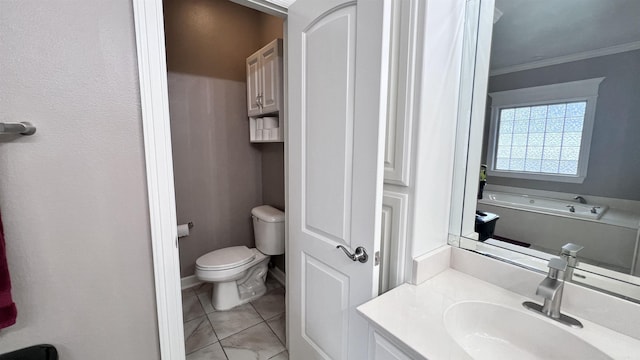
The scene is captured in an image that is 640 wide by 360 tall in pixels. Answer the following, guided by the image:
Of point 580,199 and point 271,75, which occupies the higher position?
point 271,75

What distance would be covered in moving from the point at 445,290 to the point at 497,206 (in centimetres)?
44

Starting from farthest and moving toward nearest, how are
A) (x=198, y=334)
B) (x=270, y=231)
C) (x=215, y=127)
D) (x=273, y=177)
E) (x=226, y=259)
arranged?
1. (x=273, y=177)
2. (x=215, y=127)
3. (x=270, y=231)
4. (x=226, y=259)
5. (x=198, y=334)

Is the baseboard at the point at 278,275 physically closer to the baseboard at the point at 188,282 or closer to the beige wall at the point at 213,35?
the baseboard at the point at 188,282

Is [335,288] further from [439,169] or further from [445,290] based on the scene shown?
[439,169]

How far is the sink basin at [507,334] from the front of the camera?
814 mm

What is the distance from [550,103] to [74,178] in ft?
5.75

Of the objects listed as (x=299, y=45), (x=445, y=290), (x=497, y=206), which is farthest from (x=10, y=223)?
(x=497, y=206)

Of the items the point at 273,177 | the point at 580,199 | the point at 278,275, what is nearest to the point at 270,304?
the point at 278,275

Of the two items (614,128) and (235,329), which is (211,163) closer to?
(235,329)

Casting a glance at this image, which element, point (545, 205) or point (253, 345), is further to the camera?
point (253, 345)


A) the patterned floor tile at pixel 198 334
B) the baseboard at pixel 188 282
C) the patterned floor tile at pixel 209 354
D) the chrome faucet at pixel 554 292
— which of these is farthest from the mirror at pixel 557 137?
the baseboard at pixel 188 282

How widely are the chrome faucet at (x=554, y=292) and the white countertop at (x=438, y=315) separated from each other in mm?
27

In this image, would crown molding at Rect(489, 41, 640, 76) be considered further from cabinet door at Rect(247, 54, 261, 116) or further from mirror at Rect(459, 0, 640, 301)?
cabinet door at Rect(247, 54, 261, 116)

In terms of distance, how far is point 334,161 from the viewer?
1.10 m
